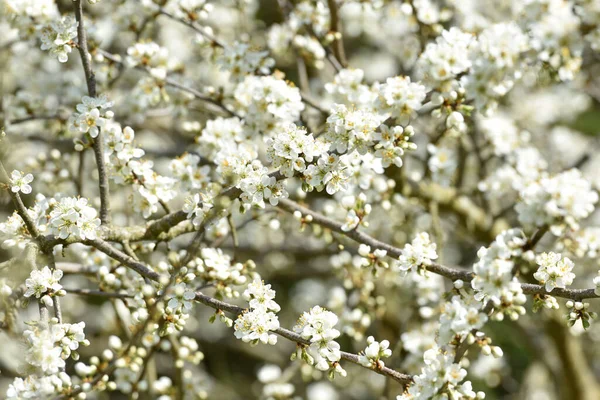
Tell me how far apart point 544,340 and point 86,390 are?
161 inches

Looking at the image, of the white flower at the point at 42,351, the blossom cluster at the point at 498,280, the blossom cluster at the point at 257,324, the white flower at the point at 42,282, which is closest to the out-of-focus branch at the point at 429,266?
the blossom cluster at the point at 498,280

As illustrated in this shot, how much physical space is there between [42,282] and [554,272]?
205 cm

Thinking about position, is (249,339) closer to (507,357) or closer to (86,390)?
(86,390)

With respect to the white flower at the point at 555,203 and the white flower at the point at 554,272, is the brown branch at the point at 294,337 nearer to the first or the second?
the white flower at the point at 554,272

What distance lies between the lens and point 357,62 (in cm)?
803

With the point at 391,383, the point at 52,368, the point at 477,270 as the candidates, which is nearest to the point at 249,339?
the point at 52,368

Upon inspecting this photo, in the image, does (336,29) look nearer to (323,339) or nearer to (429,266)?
(429,266)

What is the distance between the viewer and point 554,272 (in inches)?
104

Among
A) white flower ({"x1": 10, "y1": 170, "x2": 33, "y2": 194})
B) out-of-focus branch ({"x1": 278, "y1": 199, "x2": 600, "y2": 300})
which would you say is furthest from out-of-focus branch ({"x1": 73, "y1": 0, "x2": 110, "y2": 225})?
out-of-focus branch ({"x1": 278, "y1": 199, "x2": 600, "y2": 300})

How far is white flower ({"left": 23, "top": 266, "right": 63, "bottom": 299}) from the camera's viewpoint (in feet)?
8.41

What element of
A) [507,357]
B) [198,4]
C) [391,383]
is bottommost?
[507,357]

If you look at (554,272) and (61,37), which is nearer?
(554,272)

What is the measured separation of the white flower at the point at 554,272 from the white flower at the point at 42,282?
1948 millimetres

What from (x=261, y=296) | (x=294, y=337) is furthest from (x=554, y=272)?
(x=261, y=296)
